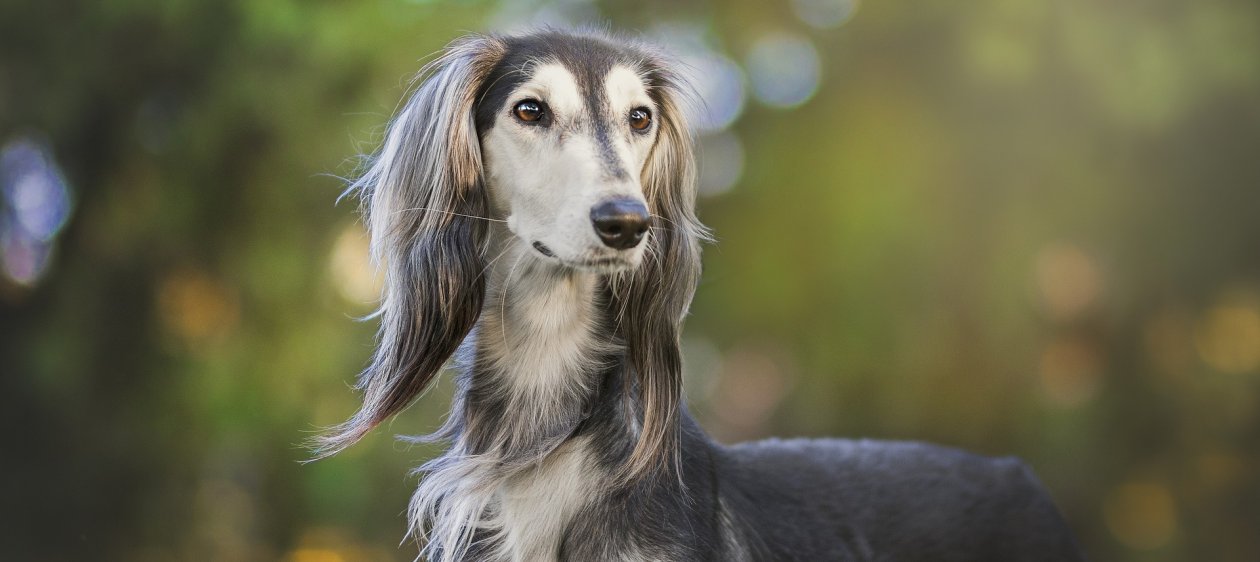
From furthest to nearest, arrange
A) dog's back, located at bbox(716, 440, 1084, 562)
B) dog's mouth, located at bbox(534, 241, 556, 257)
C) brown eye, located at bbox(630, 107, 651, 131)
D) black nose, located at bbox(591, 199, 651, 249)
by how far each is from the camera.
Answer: dog's back, located at bbox(716, 440, 1084, 562)
brown eye, located at bbox(630, 107, 651, 131)
dog's mouth, located at bbox(534, 241, 556, 257)
black nose, located at bbox(591, 199, 651, 249)

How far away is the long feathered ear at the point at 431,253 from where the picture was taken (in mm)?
2660

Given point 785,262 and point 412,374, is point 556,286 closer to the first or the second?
point 412,374

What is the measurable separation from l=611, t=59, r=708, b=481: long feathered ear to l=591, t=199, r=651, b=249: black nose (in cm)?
33

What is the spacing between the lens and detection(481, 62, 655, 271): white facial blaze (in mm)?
2395

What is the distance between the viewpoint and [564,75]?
2664 millimetres

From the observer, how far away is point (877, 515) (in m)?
3.25

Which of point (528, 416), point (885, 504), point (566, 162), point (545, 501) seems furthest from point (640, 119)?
point (885, 504)

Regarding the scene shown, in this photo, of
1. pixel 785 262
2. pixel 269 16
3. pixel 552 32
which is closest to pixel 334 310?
pixel 269 16

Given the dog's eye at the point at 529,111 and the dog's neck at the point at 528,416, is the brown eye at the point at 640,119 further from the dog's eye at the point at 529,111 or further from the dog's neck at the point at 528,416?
the dog's neck at the point at 528,416

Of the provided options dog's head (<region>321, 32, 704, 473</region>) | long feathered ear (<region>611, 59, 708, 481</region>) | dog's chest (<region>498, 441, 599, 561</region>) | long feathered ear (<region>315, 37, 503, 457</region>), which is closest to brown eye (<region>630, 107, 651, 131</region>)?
dog's head (<region>321, 32, 704, 473</region>)

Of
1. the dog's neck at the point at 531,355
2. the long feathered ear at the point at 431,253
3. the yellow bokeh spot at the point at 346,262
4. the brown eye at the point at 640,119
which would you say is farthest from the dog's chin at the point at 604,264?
the yellow bokeh spot at the point at 346,262

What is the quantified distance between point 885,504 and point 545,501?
119 cm

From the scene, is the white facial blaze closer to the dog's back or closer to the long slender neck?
the long slender neck

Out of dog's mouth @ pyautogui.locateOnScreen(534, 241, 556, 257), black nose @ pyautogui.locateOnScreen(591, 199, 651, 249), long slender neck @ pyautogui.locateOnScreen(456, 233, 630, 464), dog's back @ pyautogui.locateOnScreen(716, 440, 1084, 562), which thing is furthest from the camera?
dog's back @ pyautogui.locateOnScreen(716, 440, 1084, 562)
